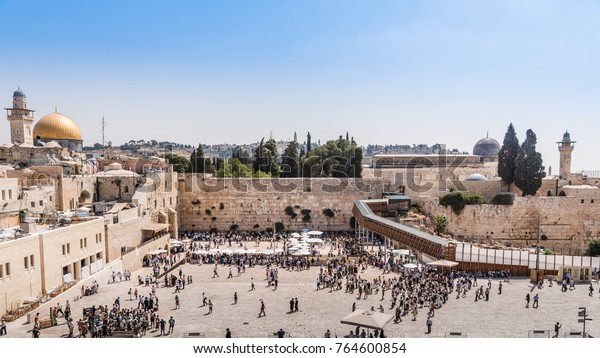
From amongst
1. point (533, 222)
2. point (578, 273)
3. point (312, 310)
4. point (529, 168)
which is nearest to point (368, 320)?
point (312, 310)

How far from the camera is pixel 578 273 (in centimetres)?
2094

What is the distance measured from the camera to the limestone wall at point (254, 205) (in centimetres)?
3900

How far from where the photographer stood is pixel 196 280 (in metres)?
22.8

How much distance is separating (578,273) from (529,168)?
62.8 ft

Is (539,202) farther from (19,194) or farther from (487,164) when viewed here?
(19,194)

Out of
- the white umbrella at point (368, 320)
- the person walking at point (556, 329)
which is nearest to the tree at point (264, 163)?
the white umbrella at point (368, 320)

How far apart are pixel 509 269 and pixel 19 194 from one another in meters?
27.6

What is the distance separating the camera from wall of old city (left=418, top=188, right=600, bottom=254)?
118 ft

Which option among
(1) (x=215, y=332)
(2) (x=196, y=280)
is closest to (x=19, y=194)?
(2) (x=196, y=280)

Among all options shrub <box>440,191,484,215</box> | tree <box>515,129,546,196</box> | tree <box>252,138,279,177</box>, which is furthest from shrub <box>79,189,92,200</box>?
tree <box>515,129,546,196</box>

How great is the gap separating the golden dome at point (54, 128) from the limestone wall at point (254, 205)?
16.6 m

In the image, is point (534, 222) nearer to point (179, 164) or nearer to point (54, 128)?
point (179, 164)

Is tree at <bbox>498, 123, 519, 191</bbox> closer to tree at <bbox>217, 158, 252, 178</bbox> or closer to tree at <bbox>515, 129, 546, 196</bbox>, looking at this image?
tree at <bbox>515, 129, 546, 196</bbox>

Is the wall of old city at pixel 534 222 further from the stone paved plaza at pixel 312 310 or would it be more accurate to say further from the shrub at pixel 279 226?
the stone paved plaza at pixel 312 310
